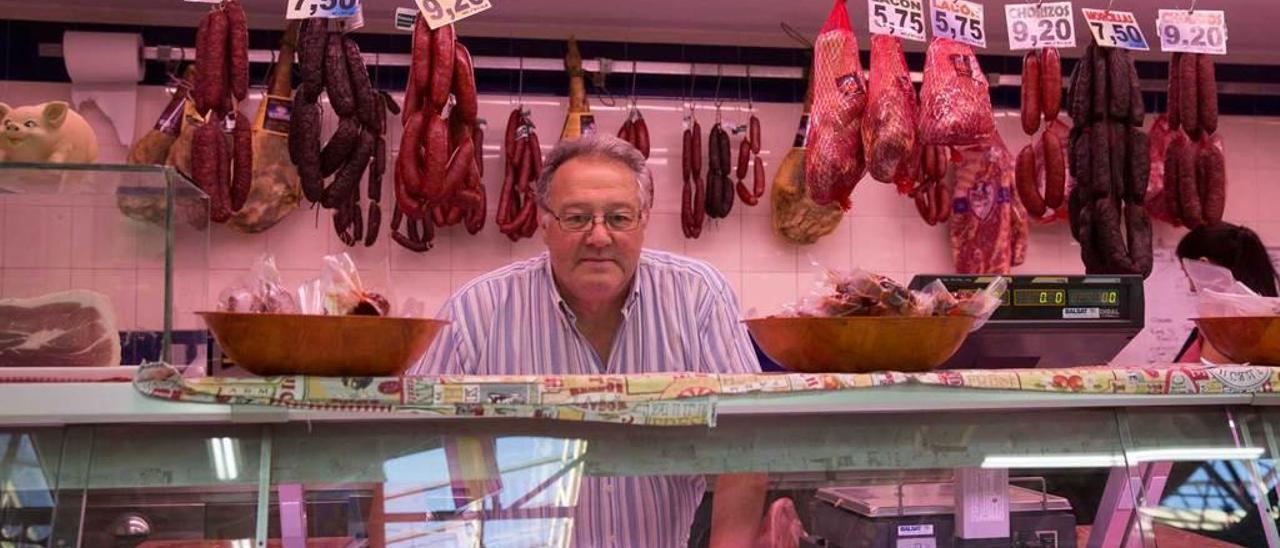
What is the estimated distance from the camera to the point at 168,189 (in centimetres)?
183

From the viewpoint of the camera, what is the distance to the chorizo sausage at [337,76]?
3.87 m

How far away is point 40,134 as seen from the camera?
2.45 meters

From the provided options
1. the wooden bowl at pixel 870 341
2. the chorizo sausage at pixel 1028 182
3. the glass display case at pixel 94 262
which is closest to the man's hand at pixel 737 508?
the wooden bowl at pixel 870 341

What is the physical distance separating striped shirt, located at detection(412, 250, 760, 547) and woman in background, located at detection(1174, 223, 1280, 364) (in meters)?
2.29

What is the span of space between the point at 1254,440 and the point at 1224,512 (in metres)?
0.13

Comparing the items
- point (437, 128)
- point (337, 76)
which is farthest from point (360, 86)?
point (437, 128)

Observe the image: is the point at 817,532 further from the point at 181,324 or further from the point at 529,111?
the point at 529,111

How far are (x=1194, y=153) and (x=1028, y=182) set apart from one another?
0.61 meters

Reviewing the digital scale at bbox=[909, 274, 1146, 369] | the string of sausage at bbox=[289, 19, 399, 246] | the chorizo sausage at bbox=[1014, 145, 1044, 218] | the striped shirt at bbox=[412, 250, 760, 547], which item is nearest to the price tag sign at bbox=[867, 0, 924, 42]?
the digital scale at bbox=[909, 274, 1146, 369]

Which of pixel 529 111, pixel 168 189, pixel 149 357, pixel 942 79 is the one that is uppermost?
pixel 529 111

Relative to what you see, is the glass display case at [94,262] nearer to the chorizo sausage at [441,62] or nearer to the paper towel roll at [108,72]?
the chorizo sausage at [441,62]

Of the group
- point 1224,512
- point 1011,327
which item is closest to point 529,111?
point 1011,327

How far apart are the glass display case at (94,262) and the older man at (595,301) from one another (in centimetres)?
56

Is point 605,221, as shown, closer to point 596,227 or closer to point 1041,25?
point 596,227
